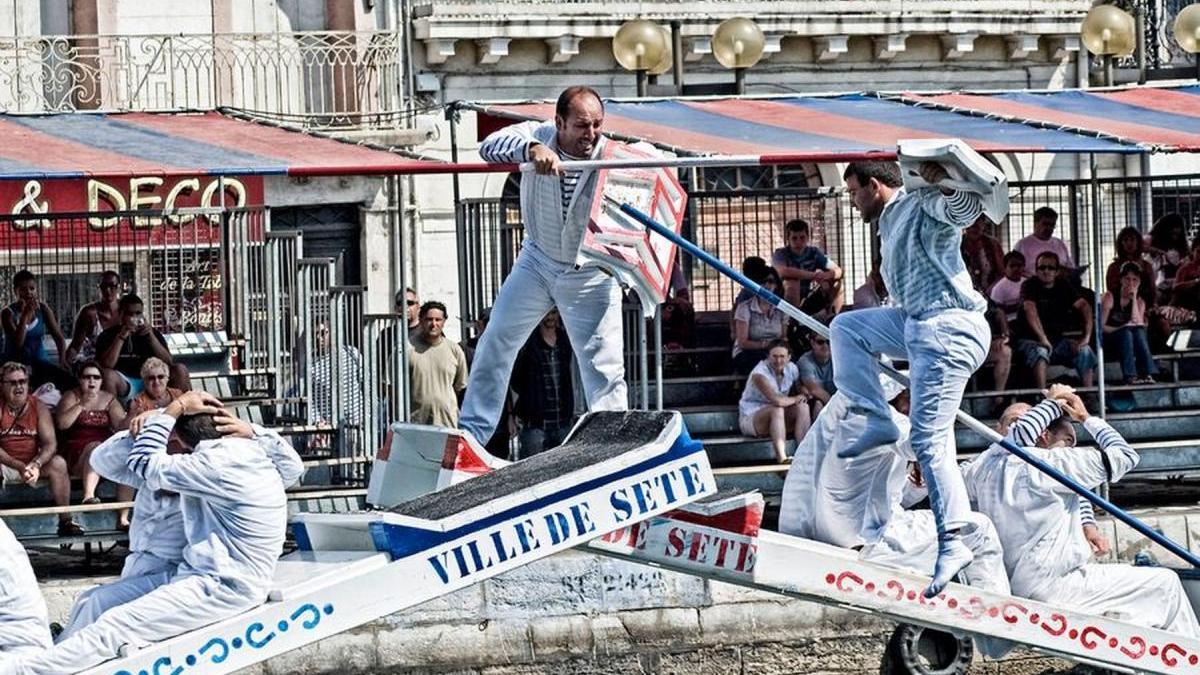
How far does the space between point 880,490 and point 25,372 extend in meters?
5.99

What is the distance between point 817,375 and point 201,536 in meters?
6.90

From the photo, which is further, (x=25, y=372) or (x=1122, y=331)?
(x=1122, y=331)

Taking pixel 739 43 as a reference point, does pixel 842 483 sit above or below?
below

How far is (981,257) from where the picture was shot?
21234 mm

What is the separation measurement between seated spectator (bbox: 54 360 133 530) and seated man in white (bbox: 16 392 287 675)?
471 cm

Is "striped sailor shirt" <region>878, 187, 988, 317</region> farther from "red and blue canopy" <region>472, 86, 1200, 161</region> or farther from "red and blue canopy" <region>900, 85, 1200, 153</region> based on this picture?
"red and blue canopy" <region>900, 85, 1200, 153</region>

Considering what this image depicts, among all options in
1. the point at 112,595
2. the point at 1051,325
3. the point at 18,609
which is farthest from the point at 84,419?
the point at 1051,325

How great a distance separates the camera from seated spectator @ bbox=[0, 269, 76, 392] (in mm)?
19031

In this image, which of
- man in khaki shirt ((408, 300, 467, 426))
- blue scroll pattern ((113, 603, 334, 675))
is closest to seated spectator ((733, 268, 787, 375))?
man in khaki shirt ((408, 300, 467, 426))

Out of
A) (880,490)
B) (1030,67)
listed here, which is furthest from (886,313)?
(1030,67)

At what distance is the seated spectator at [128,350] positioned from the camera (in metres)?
18.7

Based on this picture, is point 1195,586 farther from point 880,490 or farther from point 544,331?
point 544,331

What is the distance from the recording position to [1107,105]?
864 inches

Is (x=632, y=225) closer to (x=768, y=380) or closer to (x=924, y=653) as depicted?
(x=924, y=653)
